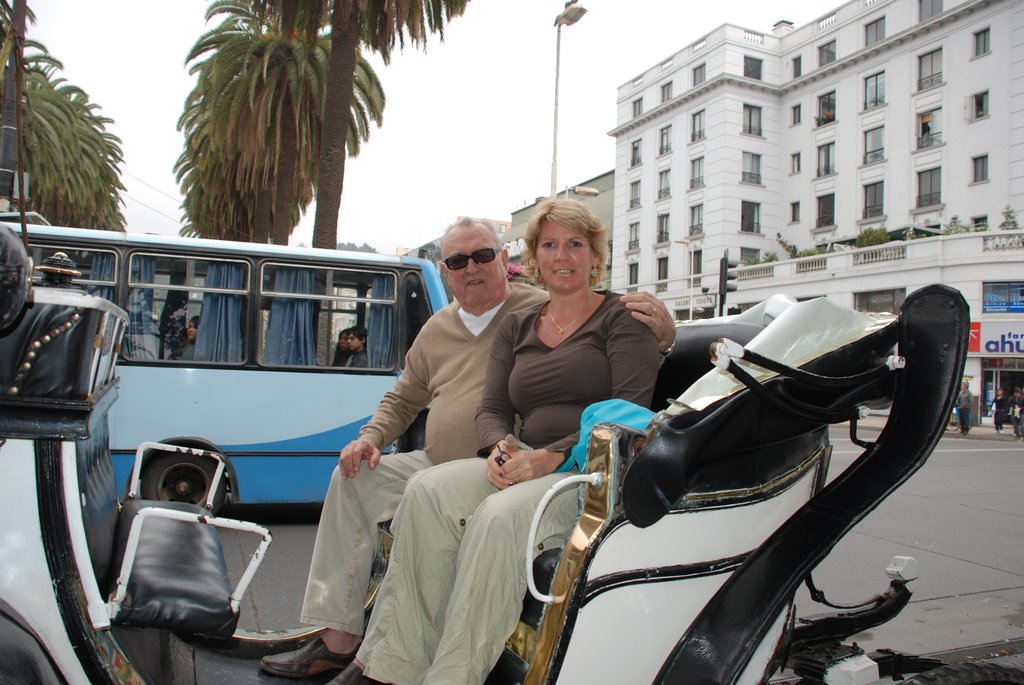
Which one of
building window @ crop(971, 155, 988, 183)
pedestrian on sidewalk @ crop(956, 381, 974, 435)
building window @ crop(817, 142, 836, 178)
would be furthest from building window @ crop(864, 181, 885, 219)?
pedestrian on sidewalk @ crop(956, 381, 974, 435)

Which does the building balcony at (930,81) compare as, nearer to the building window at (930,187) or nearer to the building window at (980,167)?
the building window at (930,187)

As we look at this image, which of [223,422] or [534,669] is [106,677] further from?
[223,422]

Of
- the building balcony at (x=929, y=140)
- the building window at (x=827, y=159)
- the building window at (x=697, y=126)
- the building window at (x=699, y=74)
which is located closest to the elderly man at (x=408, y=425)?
the building balcony at (x=929, y=140)

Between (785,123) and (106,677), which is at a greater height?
(785,123)

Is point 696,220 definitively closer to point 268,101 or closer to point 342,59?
point 268,101

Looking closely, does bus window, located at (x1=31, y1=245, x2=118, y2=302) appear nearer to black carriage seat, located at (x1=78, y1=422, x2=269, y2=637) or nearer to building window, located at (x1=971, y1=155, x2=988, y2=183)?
black carriage seat, located at (x1=78, y1=422, x2=269, y2=637)

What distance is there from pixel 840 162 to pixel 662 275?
10842 millimetres

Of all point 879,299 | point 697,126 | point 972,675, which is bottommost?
point 972,675

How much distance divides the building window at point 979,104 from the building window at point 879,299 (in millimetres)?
8277

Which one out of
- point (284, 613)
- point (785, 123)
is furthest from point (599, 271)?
point (785, 123)

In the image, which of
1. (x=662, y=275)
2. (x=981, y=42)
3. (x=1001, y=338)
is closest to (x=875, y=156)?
(x=981, y=42)

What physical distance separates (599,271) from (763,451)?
1.13 m

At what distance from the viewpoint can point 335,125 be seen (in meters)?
11.7

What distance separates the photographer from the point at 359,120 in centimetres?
1823
